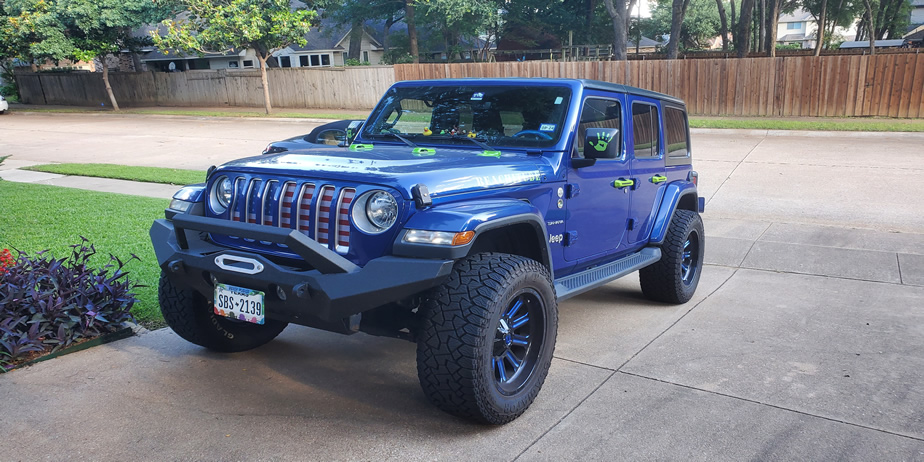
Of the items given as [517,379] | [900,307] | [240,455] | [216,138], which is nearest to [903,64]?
[900,307]

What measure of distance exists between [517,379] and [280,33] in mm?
25750

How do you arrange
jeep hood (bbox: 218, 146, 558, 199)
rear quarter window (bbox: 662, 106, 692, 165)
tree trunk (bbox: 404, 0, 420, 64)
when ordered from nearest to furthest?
jeep hood (bbox: 218, 146, 558, 199)
rear quarter window (bbox: 662, 106, 692, 165)
tree trunk (bbox: 404, 0, 420, 64)

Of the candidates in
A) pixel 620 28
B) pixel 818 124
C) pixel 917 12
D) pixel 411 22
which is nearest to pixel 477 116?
pixel 818 124

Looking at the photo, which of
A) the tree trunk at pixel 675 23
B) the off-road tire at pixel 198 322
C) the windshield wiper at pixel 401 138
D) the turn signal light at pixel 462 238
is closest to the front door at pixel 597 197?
the windshield wiper at pixel 401 138

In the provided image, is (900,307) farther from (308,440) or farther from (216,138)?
(216,138)

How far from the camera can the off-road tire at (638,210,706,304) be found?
18.5 ft

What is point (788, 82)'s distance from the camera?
21781 mm

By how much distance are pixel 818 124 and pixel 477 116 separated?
1729 cm

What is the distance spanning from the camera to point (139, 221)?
8445 millimetres

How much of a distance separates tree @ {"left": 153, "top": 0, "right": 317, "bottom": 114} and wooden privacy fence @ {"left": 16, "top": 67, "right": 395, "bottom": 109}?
104 inches

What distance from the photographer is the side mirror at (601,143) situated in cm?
422

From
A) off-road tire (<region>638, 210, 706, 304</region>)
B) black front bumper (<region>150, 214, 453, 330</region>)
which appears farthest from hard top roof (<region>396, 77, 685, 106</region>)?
black front bumper (<region>150, 214, 453, 330</region>)

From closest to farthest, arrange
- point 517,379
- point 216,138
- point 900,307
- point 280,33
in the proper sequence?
point 517,379
point 900,307
point 216,138
point 280,33

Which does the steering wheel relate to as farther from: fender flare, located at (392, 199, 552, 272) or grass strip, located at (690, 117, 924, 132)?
grass strip, located at (690, 117, 924, 132)
